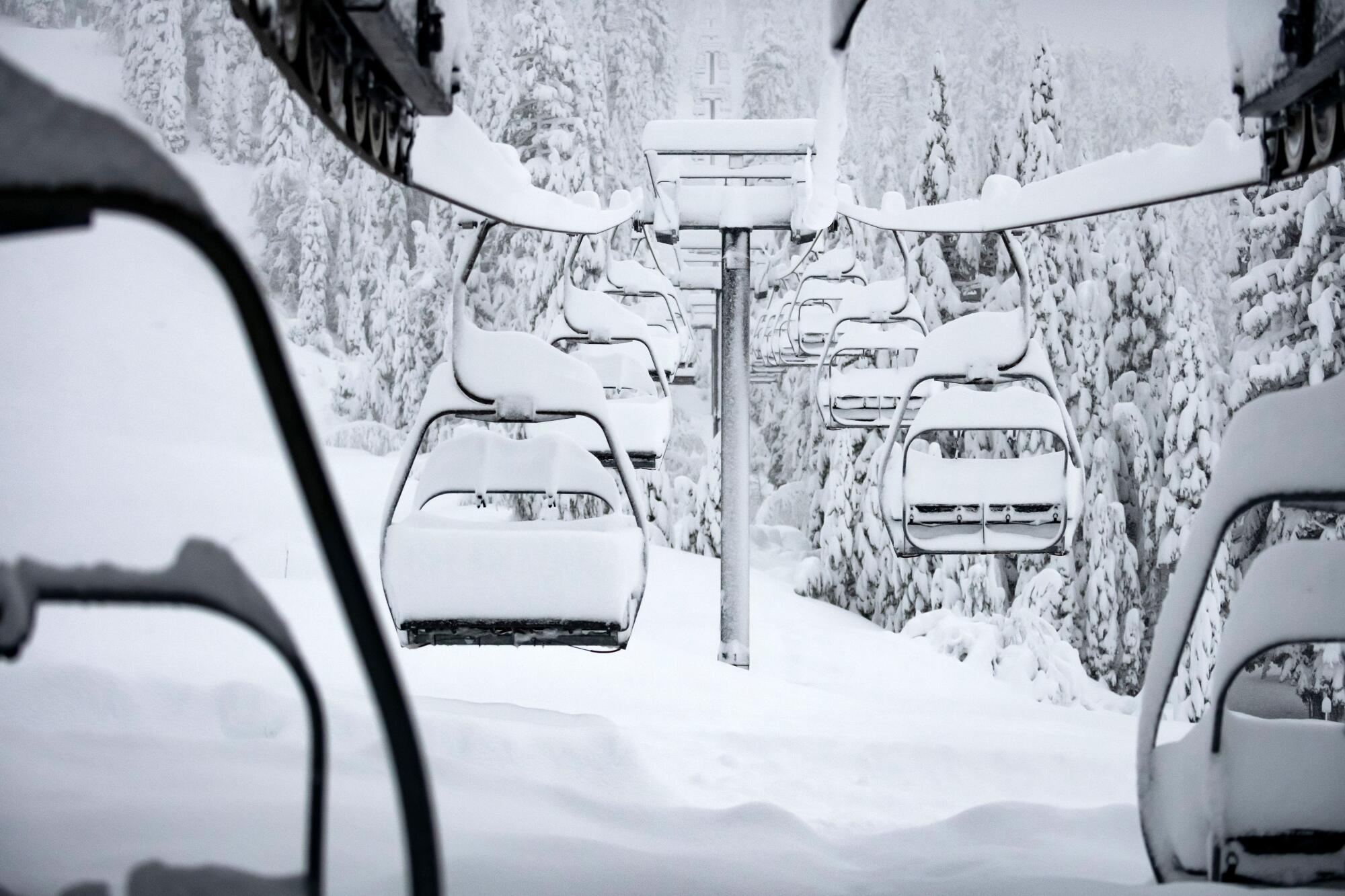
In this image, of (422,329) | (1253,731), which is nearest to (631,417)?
(1253,731)

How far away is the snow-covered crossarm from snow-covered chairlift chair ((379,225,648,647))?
43.8 inches

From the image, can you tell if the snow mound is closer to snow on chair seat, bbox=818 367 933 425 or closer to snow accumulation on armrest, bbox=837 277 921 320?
snow on chair seat, bbox=818 367 933 425

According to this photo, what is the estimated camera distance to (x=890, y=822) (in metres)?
2.96

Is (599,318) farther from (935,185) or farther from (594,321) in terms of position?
(935,185)

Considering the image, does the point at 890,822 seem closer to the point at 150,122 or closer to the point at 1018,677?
the point at 1018,677

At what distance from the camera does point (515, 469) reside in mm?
2395

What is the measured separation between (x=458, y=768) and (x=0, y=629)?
1564mm

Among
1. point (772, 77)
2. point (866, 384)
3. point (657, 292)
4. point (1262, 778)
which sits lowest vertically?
point (1262, 778)

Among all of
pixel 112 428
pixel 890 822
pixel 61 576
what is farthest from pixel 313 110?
pixel 112 428

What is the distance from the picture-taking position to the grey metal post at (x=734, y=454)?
5.99m

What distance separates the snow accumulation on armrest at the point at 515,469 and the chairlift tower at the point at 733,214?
6.17 feet

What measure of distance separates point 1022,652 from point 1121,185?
1104 cm

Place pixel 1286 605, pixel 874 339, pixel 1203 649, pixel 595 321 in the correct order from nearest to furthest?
pixel 1286 605, pixel 595 321, pixel 874 339, pixel 1203 649

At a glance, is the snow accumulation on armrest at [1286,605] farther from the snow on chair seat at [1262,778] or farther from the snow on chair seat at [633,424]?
the snow on chair seat at [633,424]
